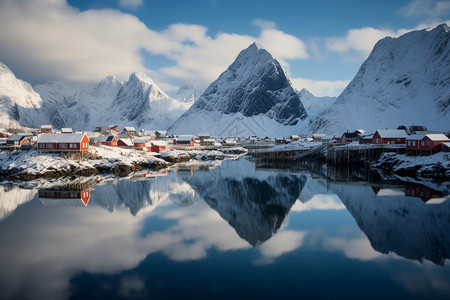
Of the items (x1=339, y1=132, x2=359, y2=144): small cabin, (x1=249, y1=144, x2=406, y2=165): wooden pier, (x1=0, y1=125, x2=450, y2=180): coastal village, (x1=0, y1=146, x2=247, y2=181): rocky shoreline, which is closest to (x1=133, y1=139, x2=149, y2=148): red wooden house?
(x1=0, y1=125, x2=450, y2=180): coastal village

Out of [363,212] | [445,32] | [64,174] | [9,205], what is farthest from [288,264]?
[445,32]

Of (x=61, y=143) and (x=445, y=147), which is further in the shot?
(x=61, y=143)

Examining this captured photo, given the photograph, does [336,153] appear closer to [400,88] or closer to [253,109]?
[400,88]

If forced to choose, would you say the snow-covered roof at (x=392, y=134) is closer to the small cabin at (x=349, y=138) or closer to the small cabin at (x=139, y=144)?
the small cabin at (x=349, y=138)

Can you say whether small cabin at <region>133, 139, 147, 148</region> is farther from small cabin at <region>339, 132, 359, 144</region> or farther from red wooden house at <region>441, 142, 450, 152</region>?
red wooden house at <region>441, 142, 450, 152</region>

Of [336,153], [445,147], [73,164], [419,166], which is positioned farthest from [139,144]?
[445,147]

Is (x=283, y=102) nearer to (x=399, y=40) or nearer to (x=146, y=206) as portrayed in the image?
(x=399, y=40)

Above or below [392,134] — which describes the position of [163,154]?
below
